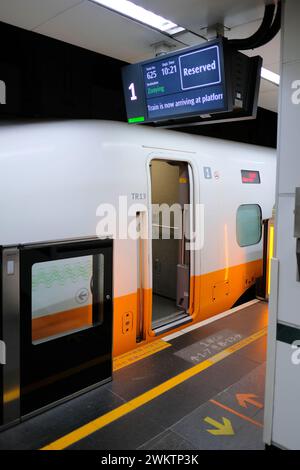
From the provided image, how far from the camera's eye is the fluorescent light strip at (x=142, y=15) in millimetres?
3265

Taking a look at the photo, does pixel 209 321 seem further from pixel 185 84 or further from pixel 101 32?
pixel 101 32

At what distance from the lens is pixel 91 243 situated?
3945mm

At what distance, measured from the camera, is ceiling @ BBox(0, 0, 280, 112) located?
323 cm

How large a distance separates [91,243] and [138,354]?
183 cm

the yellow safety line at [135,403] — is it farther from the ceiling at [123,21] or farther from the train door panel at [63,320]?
the ceiling at [123,21]

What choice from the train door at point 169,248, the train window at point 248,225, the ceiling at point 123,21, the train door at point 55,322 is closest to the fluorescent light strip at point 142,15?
the ceiling at point 123,21

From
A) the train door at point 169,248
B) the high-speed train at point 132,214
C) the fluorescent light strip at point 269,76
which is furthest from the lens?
the train door at point 169,248

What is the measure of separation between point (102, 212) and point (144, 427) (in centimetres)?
234

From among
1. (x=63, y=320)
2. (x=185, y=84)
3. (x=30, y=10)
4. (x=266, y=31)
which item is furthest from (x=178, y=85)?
(x=63, y=320)

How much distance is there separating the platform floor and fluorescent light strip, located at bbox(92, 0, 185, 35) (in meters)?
3.69

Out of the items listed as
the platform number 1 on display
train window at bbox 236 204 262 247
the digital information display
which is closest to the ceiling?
the digital information display

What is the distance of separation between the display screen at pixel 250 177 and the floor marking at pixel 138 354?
326 cm
